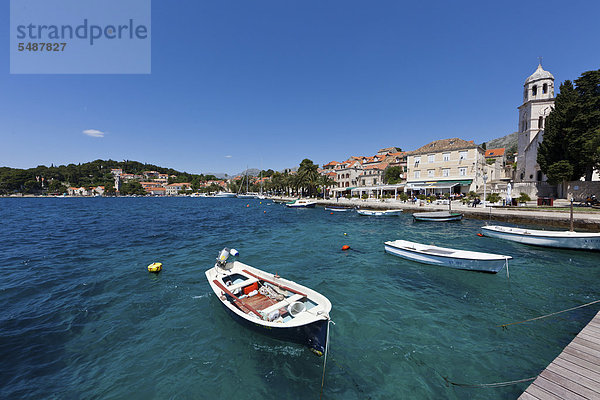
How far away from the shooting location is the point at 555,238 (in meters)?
15.7

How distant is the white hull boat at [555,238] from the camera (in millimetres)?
14773

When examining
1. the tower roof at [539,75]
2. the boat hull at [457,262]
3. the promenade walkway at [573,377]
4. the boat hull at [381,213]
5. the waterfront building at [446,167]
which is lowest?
the boat hull at [457,262]

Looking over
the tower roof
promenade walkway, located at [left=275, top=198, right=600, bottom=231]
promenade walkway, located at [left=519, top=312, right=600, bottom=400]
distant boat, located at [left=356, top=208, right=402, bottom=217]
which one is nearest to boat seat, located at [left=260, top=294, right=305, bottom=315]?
promenade walkway, located at [left=519, top=312, right=600, bottom=400]

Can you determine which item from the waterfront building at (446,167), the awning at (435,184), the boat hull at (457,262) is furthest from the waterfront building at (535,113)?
the boat hull at (457,262)

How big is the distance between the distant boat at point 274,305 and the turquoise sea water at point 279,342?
780 mm

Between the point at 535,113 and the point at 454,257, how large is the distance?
157ft

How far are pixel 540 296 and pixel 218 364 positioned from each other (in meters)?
12.5

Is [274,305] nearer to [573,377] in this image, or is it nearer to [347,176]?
[573,377]

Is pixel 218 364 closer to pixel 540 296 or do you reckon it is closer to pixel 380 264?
pixel 380 264

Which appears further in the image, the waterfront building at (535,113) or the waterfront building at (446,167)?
the waterfront building at (446,167)

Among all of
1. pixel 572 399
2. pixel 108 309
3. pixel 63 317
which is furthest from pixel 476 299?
pixel 63 317

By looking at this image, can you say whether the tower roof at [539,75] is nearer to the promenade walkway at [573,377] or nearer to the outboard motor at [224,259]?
the promenade walkway at [573,377]

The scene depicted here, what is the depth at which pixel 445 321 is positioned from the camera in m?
7.69

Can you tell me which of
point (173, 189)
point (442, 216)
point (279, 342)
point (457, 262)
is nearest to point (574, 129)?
point (442, 216)
